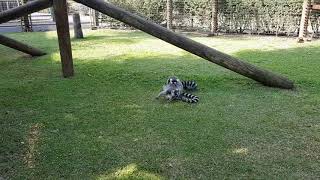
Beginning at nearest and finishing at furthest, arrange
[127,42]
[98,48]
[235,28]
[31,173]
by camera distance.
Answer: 1. [31,173]
2. [98,48]
3. [127,42]
4. [235,28]

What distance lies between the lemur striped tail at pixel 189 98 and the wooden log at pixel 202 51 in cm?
74

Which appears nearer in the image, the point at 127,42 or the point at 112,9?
the point at 112,9

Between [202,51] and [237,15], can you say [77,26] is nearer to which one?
[237,15]

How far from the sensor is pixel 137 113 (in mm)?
5090

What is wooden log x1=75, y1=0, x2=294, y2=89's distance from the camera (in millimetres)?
5934

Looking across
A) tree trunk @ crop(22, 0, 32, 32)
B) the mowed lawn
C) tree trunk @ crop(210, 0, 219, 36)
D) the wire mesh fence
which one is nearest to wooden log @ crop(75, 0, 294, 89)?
the mowed lawn

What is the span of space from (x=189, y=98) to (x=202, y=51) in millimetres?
853

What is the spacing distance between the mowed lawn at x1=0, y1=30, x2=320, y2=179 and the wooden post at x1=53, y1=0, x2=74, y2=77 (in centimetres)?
29

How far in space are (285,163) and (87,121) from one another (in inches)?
93.4

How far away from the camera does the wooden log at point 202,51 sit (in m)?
5.93

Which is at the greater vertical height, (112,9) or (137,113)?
(112,9)

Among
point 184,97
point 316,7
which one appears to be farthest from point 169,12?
point 184,97

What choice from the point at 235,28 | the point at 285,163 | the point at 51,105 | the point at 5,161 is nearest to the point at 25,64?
the point at 51,105

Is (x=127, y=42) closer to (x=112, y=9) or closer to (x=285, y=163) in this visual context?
(x=112, y=9)
